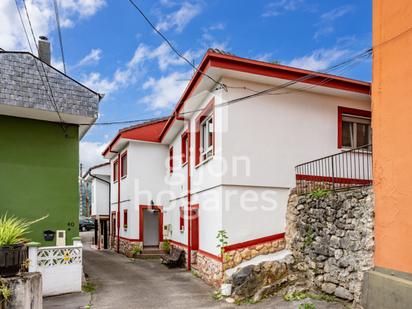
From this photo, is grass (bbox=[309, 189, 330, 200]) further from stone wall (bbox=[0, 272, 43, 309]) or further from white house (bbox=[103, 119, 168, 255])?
white house (bbox=[103, 119, 168, 255])

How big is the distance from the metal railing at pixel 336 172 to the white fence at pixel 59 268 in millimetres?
6216

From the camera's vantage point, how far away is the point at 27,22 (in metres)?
8.28

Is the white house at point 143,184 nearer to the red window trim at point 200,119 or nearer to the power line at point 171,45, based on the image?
the red window trim at point 200,119

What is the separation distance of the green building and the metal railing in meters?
6.39

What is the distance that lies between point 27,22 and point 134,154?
9.43 metres

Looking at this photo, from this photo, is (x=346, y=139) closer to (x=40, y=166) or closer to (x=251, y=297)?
(x=251, y=297)

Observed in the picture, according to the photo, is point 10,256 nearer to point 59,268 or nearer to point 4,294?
point 4,294

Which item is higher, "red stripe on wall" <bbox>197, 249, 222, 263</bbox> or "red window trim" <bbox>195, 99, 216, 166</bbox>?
"red window trim" <bbox>195, 99, 216, 166</bbox>

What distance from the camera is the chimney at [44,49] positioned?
38.8 ft

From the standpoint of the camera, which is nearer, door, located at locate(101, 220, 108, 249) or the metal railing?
the metal railing

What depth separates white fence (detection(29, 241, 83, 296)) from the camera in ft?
29.3

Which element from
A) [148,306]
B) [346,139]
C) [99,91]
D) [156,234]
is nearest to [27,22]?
[99,91]

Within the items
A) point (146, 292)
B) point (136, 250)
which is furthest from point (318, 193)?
point (136, 250)

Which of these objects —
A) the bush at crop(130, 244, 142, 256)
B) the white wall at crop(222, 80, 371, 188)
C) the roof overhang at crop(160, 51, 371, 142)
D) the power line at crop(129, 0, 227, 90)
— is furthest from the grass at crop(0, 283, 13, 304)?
the bush at crop(130, 244, 142, 256)
